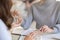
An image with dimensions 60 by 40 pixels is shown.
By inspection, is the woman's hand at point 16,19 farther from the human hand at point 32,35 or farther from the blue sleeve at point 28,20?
the human hand at point 32,35

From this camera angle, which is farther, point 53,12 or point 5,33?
point 53,12

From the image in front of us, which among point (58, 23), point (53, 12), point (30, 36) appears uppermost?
point (53, 12)

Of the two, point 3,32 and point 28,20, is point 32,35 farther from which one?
point 3,32

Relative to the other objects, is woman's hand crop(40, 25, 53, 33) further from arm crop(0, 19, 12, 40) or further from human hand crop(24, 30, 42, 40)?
arm crop(0, 19, 12, 40)

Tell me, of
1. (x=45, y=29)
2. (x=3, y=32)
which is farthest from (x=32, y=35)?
(x=3, y=32)

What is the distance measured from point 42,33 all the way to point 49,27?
9 cm

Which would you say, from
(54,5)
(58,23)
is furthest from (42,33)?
(54,5)

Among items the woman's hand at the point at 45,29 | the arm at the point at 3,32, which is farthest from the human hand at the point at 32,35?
the arm at the point at 3,32

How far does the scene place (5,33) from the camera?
843 millimetres

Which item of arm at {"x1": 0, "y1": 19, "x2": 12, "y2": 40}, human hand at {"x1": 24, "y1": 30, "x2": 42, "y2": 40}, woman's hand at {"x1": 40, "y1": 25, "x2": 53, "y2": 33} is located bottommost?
human hand at {"x1": 24, "y1": 30, "x2": 42, "y2": 40}

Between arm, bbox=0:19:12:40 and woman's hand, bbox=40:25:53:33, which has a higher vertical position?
arm, bbox=0:19:12:40

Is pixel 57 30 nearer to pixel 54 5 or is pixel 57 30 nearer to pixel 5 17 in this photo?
pixel 54 5

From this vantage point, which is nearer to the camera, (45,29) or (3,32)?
(3,32)

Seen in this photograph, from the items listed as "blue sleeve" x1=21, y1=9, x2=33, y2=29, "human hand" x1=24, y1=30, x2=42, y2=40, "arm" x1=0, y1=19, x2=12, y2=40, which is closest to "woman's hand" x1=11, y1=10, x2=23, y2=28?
"blue sleeve" x1=21, y1=9, x2=33, y2=29
